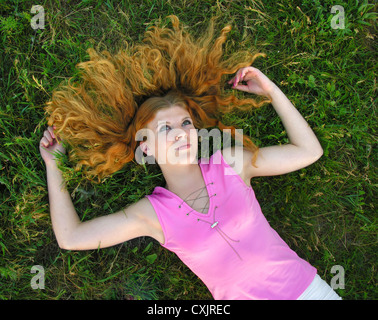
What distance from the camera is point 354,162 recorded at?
391 centimetres

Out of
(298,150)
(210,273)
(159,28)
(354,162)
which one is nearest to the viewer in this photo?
(210,273)

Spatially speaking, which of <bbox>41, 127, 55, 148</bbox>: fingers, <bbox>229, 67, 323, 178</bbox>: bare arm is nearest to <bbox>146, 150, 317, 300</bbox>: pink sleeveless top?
<bbox>229, 67, 323, 178</bbox>: bare arm

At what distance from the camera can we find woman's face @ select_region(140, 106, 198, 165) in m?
3.07

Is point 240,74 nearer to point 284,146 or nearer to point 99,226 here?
point 284,146

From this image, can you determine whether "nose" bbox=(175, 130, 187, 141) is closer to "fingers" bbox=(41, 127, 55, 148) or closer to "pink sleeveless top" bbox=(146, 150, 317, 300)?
"pink sleeveless top" bbox=(146, 150, 317, 300)

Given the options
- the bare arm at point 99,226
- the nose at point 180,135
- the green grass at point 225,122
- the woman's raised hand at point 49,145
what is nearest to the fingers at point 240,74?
the green grass at point 225,122

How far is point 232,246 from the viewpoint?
3.11m

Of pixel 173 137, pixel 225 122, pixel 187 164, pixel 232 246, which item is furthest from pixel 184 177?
pixel 225 122

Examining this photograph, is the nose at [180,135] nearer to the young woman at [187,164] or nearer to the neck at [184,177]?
the young woman at [187,164]

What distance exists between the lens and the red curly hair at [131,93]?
347 centimetres

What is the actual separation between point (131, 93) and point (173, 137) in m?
0.75
